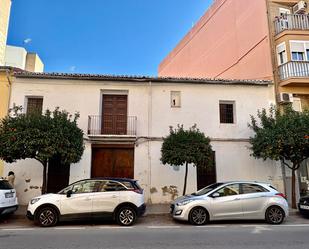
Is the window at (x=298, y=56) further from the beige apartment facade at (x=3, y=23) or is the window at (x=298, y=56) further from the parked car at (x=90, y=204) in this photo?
the beige apartment facade at (x=3, y=23)

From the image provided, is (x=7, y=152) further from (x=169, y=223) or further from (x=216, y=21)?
(x=216, y=21)

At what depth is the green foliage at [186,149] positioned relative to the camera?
35.5 feet

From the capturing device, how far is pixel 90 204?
8.29 meters

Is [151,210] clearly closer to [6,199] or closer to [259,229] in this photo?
[259,229]

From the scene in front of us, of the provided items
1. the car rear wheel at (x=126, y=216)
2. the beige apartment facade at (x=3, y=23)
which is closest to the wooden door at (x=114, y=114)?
the car rear wheel at (x=126, y=216)

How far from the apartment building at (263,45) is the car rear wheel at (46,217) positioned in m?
12.5

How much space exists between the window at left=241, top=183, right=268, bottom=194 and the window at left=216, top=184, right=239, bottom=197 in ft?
0.79

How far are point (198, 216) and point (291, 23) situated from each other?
12691 millimetres

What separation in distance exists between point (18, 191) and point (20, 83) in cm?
552

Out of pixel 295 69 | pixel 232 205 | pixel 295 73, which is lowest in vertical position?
pixel 232 205

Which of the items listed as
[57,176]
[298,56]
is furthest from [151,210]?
[298,56]

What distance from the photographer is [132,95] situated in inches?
549

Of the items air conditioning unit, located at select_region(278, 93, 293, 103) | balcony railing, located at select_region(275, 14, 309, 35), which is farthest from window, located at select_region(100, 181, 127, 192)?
balcony railing, located at select_region(275, 14, 309, 35)

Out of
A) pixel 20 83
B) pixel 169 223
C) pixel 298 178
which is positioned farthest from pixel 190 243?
pixel 20 83
